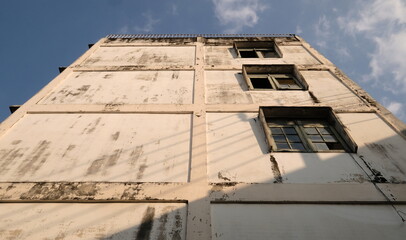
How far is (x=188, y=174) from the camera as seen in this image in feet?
14.8

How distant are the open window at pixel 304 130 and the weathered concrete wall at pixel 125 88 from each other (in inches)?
81.5

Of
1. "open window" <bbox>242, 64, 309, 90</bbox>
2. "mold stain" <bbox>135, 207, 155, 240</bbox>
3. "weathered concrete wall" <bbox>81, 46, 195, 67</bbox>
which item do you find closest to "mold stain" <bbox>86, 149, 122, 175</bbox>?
"mold stain" <bbox>135, 207, 155, 240</bbox>

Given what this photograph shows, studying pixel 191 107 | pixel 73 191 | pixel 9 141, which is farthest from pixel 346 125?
pixel 9 141

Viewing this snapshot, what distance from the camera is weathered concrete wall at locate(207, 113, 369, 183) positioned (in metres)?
4.39

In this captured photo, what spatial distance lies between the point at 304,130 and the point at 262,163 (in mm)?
1592

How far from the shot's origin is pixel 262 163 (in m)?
4.69

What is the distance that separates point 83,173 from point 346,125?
17.6 ft

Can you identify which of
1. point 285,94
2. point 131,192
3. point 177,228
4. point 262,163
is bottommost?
point 177,228

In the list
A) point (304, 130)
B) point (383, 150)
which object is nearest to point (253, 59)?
point (304, 130)

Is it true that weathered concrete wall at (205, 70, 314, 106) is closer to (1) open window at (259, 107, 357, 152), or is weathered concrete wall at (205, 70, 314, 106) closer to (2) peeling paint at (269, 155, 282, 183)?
(1) open window at (259, 107, 357, 152)

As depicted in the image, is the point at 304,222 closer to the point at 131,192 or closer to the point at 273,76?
the point at 131,192

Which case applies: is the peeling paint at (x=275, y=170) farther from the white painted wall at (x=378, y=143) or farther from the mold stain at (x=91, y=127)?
the mold stain at (x=91, y=127)

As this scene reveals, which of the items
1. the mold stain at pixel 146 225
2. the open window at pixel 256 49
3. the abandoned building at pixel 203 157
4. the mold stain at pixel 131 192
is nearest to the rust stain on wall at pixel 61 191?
the abandoned building at pixel 203 157

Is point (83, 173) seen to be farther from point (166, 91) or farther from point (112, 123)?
point (166, 91)
